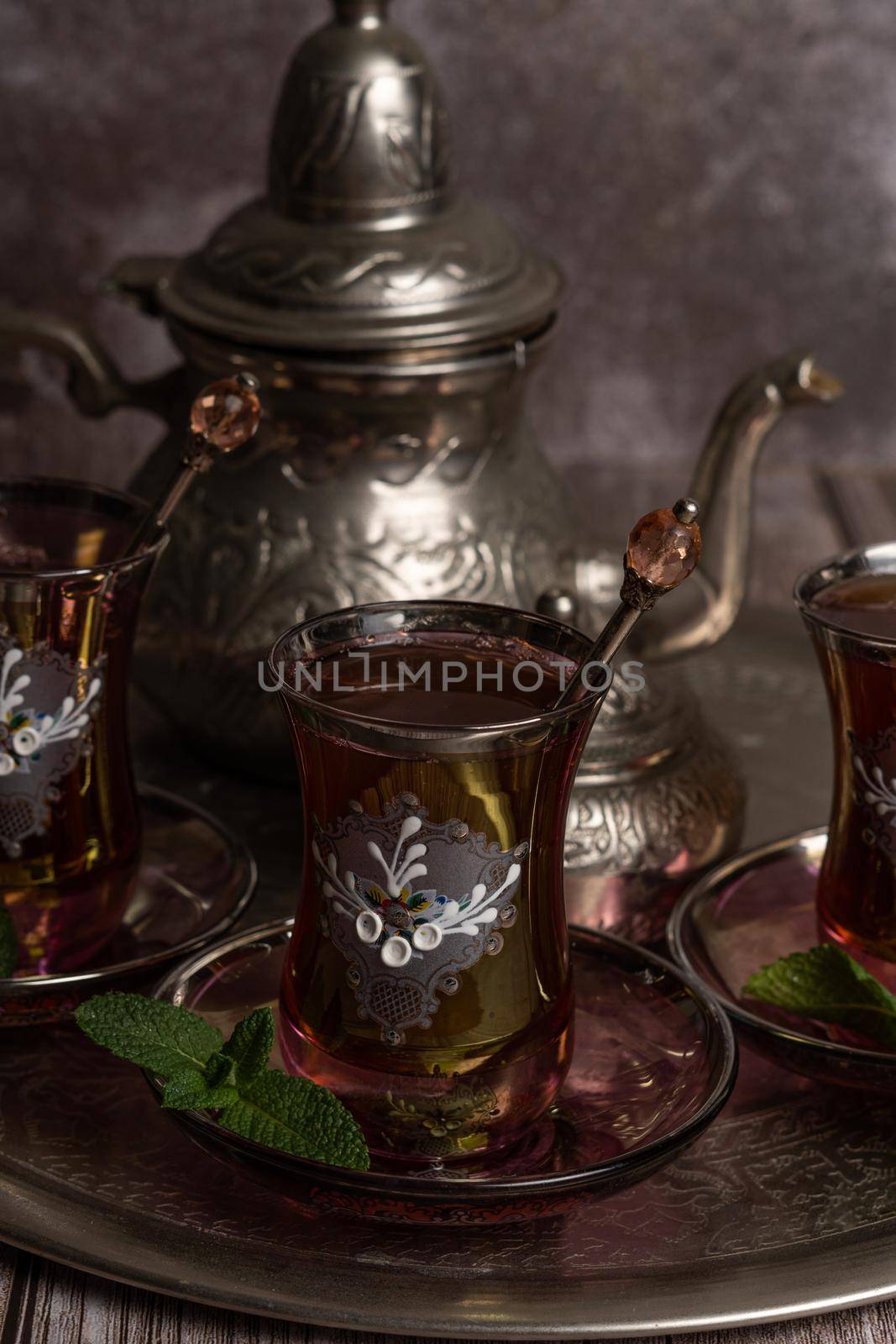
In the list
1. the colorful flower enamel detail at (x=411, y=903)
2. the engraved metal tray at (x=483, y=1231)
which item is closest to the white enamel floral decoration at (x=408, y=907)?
the colorful flower enamel detail at (x=411, y=903)

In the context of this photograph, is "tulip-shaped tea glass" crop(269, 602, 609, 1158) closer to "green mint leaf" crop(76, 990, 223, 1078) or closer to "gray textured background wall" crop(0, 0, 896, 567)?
"green mint leaf" crop(76, 990, 223, 1078)

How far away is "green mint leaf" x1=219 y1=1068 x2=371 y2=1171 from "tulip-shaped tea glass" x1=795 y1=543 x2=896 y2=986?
252 millimetres

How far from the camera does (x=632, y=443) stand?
185cm

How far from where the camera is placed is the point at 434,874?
0.63 m

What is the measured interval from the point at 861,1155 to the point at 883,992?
67 millimetres

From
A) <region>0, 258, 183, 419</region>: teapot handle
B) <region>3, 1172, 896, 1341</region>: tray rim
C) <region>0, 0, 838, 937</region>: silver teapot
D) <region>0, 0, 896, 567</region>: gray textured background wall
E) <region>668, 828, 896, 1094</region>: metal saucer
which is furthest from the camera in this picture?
<region>0, 0, 896, 567</region>: gray textured background wall

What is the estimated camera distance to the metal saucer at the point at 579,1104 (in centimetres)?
60

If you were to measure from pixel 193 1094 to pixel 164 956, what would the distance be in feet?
0.42

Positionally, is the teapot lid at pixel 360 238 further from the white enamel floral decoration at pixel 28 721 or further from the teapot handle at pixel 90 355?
the white enamel floral decoration at pixel 28 721

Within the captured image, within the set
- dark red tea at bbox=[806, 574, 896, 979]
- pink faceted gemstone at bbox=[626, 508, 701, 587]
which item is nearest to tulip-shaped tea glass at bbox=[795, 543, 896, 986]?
→ dark red tea at bbox=[806, 574, 896, 979]

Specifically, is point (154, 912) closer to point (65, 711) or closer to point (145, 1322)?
point (65, 711)

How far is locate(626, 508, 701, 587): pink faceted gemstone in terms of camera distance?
0.62m

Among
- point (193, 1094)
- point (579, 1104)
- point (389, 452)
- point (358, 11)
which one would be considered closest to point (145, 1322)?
point (193, 1094)

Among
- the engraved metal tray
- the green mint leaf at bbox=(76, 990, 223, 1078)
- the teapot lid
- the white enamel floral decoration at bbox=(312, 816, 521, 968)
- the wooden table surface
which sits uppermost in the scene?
the teapot lid
